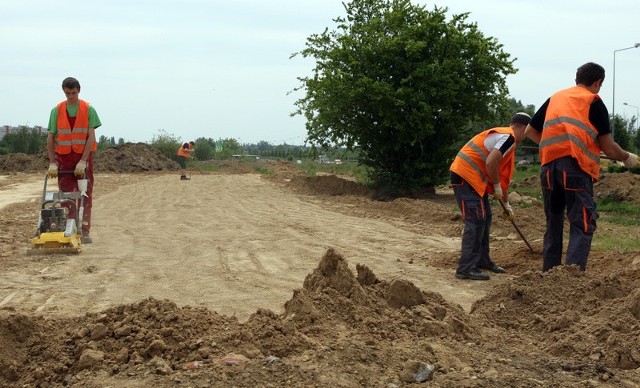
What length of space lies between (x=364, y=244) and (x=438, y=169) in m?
11.1

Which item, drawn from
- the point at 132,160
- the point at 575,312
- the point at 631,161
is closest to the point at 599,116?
the point at 631,161

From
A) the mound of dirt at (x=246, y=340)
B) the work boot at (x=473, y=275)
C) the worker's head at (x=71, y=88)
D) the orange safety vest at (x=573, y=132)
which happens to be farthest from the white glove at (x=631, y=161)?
the worker's head at (x=71, y=88)

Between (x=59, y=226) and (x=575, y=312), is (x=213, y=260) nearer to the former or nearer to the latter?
(x=59, y=226)

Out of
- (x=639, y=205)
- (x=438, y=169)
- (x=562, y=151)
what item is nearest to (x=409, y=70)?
(x=438, y=169)

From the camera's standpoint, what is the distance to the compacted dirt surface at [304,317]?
4.01 meters

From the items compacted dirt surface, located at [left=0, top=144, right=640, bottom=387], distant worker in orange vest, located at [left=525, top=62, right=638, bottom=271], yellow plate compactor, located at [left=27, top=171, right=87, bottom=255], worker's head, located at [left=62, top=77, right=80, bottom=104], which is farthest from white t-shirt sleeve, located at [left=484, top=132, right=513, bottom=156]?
worker's head, located at [left=62, top=77, right=80, bottom=104]

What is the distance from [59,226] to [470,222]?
5.08 m

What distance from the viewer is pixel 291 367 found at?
3.92 metres

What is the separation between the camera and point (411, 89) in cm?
1964

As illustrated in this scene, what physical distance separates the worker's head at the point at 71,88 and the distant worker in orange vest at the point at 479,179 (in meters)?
5.09

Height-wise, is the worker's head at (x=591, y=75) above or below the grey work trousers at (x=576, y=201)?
above

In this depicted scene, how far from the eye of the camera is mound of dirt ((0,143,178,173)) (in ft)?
122

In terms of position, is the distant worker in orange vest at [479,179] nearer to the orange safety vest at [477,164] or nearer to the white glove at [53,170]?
the orange safety vest at [477,164]

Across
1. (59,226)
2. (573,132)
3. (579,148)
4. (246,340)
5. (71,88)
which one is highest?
(71,88)
